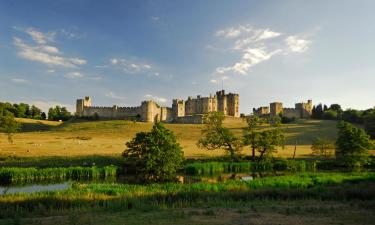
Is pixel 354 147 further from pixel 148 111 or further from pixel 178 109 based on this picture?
pixel 178 109

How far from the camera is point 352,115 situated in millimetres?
109750

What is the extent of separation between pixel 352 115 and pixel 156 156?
96507 mm

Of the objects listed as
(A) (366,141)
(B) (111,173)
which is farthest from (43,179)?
(A) (366,141)

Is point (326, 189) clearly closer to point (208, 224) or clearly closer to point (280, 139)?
point (208, 224)

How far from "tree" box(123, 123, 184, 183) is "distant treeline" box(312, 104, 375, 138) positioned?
54.1 meters

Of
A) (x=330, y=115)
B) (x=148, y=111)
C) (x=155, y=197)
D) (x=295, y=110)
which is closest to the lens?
(x=155, y=197)

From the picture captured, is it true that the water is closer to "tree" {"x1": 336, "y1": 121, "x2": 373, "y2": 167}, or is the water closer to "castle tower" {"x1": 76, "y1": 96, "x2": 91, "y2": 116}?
"tree" {"x1": 336, "y1": 121, "x2": 373, "y2": 167}

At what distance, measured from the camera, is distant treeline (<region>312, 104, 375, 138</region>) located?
236ft

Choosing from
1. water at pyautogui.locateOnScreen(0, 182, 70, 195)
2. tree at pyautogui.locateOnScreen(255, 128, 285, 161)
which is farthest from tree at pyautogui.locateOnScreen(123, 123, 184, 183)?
tree at pyautogui.locateOnScreen(255, 128, 285, 161)

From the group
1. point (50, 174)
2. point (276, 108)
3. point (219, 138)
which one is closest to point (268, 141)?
point (219, 138)

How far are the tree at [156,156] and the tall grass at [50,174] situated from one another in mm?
3998

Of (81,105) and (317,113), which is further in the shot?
(81,105)

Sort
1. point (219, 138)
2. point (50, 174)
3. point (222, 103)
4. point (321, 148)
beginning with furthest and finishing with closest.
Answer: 1. point (222, 103)
2. point (321, 148)
3. point (219, 138)
4. point (50, 174)

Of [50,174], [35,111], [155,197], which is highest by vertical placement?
[35,111]
